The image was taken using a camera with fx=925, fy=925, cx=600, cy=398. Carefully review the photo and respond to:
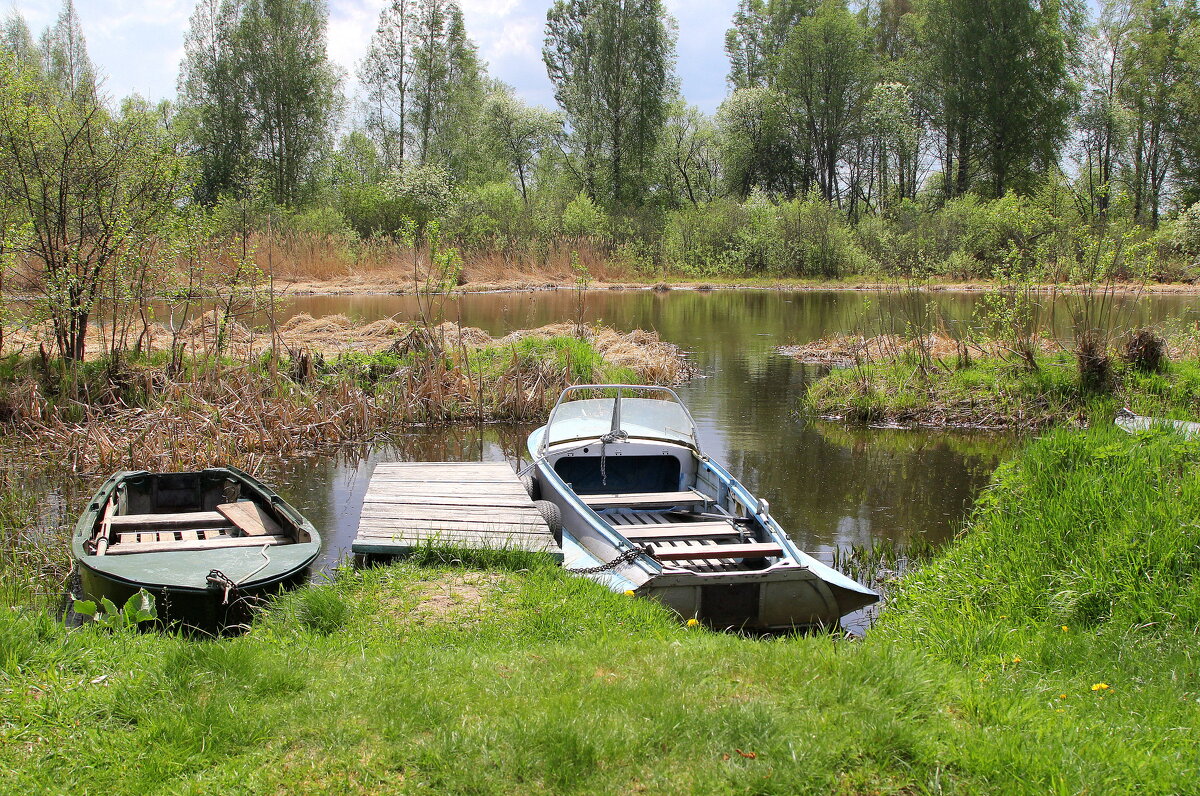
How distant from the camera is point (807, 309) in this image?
A: 3359 centimetres

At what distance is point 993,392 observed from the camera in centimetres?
1431

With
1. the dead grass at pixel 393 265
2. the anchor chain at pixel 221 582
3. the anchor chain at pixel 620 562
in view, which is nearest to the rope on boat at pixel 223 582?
the anchor chain at pixel 221 582

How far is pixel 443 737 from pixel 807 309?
31461mm

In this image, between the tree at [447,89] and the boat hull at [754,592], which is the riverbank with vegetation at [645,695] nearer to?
the boat hull at [754,592]

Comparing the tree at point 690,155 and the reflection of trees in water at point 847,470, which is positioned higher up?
the tree at point 690,155

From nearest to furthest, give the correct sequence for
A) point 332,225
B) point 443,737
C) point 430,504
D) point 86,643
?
point 443,737 → point 86,643 → point 430,504 → point 332,225

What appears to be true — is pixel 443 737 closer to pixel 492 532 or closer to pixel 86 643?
pixel 86 643

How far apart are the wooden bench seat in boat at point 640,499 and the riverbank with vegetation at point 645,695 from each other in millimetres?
2890

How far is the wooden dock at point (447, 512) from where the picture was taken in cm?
693

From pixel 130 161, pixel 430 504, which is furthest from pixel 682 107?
pixel 430 504

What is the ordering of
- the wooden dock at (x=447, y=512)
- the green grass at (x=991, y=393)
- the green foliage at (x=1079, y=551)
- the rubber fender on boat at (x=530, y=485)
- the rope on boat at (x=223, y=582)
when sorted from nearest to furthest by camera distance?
the green foliage at (x=1079, y=551) → the rope on boat at (x=223, y=582) → the wooden dock at (x=447, y=512) → the rubber fender on boat at (x=530, y=485) → the green grass at (x=991, y=393)

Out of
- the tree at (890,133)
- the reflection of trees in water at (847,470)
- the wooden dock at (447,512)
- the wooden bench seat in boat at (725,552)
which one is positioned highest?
the tree at (890,133)

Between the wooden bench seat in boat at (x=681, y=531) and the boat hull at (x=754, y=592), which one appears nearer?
the boat hull at (x=754, y=592)

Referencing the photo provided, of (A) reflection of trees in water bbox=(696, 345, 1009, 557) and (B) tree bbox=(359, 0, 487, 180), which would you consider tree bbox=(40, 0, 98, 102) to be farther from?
(A) reflection of trees in water bbox=(696, 345, 1009, 557)
